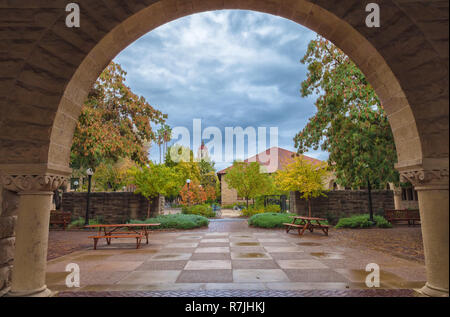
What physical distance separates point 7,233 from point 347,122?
423 inches

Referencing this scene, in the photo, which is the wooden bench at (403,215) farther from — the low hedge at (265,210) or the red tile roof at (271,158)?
the red tile roof at (271,158)

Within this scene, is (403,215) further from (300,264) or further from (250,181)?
(300,264)

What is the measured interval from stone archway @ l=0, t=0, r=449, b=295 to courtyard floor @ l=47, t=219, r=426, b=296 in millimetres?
1131

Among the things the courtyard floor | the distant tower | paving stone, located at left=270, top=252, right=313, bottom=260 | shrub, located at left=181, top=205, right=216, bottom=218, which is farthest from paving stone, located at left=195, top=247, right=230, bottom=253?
the distant tower

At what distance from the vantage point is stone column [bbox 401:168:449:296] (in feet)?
10.6

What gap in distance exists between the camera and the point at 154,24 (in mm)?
4289

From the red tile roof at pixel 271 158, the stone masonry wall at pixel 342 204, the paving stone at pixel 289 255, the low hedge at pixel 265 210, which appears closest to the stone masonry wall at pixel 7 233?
the paving stone at pixel 289 255

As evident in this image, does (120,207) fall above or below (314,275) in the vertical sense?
above

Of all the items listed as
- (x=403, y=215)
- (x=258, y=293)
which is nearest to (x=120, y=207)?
(x=258, y=293)

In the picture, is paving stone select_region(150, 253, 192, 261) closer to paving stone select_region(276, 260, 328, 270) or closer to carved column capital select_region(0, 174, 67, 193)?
paving stone select_region(276, 260, 328, 270)

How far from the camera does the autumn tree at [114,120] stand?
10.5m

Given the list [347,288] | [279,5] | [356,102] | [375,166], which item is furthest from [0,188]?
[375,166]

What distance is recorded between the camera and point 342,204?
52.8 ft
